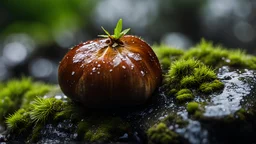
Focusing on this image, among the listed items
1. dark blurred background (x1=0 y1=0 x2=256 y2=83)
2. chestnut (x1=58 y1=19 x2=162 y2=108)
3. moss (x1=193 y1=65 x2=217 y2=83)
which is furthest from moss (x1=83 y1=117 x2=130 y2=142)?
dark blurred background (x1=0 y1=0 x2=256 y2=83)

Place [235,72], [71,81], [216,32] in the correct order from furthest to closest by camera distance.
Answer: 1. [216,32]
2. [235,72]
3. [71,81]

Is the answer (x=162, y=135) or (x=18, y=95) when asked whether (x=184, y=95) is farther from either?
(x=18, y=95)

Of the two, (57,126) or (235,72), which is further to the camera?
(235,72)

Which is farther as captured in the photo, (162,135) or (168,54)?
(168,54)

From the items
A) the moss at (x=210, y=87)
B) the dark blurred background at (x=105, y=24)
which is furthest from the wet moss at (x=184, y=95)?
the dark blurred background at (x=105, y=24)

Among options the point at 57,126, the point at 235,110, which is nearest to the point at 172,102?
the point at 235,110

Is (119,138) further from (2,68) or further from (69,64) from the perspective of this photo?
(2,68)

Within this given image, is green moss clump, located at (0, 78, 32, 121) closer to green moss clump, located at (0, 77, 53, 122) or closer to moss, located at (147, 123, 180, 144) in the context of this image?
green moss clump, located at (0, 77, 53, 122)

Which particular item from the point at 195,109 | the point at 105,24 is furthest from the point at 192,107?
the point at 105,24
